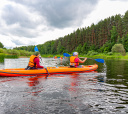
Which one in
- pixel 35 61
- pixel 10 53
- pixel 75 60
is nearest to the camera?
pixel 35 61

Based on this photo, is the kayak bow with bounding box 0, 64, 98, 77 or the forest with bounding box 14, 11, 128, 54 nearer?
the kayak bow with bounding box 0, 64, 98, 77

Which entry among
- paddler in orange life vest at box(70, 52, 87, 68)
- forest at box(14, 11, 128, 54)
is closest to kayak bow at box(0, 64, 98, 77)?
paddler in orange life vest at box(70, 52, 87, 68)

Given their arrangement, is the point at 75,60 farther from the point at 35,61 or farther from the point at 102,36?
the point at 102,36

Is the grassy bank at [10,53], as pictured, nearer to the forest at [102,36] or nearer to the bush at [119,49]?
the bush at [119,49]

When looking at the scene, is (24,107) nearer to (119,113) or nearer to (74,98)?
(74,98)

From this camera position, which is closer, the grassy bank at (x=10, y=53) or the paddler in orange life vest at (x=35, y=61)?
the paddler in orange life vest at (x=35, y=61)

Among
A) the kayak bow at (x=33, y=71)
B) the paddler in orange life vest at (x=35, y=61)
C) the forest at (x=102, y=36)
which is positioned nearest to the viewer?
the kayak bow at (x=33, y=71)

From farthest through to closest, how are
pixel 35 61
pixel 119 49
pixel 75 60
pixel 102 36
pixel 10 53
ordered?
pixel 102 36
pixel 119 49
pixel 10 53
pixel 75 60
pixel 35 61

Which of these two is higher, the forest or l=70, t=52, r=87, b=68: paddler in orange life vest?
the forest

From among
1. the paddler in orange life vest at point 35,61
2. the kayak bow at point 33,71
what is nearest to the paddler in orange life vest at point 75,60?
the kayak bow at point 33,71

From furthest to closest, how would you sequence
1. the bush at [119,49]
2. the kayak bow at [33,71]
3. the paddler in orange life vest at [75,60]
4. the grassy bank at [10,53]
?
1. the bush at [119,49]
2. the grassy bank at [10,53]
3. the paddler in orange life vest at [75,60]
4. the kayak bow at [33,71]

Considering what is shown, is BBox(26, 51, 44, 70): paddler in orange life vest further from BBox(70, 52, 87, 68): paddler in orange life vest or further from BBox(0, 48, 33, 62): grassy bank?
BBox(0, 48, 33, 62): grassy bank

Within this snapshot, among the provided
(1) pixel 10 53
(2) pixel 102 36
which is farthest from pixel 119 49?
(1) pixel 10 53

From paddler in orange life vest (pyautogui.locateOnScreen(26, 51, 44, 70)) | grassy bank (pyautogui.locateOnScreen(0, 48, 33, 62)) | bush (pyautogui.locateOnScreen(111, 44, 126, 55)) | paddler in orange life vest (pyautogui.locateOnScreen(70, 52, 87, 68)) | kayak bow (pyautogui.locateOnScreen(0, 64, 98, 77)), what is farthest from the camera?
bush (pyautogui.locateOnScreen(111, 44, 126, 55))
